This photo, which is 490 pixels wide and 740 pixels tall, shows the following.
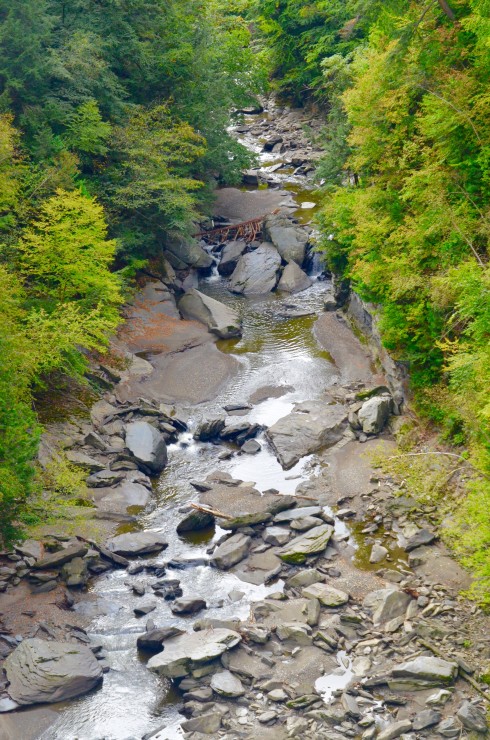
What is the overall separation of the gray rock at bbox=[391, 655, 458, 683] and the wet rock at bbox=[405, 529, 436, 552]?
15.2 ft

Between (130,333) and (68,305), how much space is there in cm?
889

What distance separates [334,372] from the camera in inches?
1270

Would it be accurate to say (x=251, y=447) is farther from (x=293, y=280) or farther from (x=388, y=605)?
(x=293, y=280)

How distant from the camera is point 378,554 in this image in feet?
70.9

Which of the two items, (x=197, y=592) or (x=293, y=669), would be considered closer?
(x=293, y=669)

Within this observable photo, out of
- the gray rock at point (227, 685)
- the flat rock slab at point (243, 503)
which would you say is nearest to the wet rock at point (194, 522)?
the flat rock slab at point (243, 503)

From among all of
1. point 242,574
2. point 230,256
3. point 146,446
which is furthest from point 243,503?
point 230,256

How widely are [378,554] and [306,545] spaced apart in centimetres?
206

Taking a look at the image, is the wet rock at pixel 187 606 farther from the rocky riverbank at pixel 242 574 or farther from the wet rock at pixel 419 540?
the wet rock at pixel 419 540

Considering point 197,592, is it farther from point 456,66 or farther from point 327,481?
point 456,66

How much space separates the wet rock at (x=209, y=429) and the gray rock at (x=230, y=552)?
20.9ft

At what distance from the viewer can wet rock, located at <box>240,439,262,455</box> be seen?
2754 centimetres

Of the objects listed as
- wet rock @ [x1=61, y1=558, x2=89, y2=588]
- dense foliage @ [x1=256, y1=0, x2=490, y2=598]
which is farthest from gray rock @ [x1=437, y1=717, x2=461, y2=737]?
wet rock @ [x1=61, y1=558, x2=89, y2=588]

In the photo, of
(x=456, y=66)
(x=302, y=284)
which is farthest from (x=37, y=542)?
(x=302, y=284)
